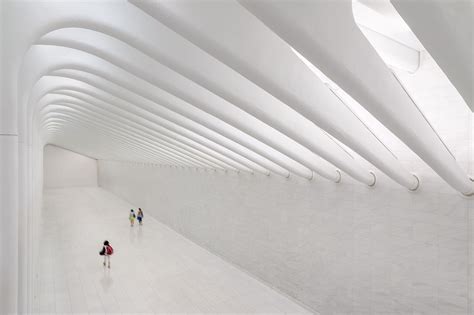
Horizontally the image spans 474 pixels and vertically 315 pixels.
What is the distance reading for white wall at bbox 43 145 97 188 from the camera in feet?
132

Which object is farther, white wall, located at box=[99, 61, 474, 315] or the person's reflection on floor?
the person's reflection on floor

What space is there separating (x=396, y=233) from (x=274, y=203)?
179 inches

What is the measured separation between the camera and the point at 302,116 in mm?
6465

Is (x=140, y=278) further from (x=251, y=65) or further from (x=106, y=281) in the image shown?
(x=251, y=65)

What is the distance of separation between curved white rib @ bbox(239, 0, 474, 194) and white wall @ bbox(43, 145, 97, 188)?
141 ft

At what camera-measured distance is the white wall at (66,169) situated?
40.2 m

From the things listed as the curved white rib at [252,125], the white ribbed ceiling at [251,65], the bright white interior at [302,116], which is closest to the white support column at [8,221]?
the bright white interior at [302,116]

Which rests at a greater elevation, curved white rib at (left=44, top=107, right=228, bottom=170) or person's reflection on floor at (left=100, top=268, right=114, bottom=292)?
curved white rib at (left=44, top=107, right=228, bottom=170)

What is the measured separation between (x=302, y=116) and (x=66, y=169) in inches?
1633

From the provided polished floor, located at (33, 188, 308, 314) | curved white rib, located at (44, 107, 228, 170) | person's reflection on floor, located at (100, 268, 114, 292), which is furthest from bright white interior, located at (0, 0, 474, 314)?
person's reflection on floor, located at (100, 268, 114, 292)

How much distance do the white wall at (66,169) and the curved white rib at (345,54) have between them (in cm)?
4308

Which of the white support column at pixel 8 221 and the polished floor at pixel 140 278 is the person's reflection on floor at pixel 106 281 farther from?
the white support column at pixel 8 221

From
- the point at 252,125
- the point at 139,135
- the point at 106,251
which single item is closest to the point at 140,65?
the point at 252,125

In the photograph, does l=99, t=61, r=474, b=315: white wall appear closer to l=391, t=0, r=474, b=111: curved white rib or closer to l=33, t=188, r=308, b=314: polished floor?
l=33, t=188, r=308, b=314: polished floor
